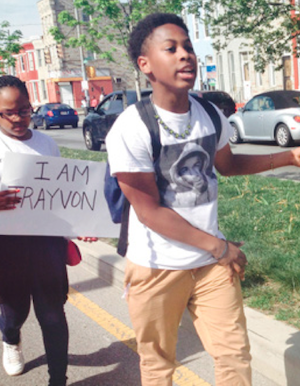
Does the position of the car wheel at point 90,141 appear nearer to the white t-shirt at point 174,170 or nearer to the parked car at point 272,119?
the parked car at point 272,119

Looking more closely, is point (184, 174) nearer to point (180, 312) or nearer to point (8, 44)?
point (180, 312)

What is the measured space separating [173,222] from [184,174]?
20 centimetres

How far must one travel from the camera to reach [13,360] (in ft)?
11.9

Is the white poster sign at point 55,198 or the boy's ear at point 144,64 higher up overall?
the boy's ear at point 144,64

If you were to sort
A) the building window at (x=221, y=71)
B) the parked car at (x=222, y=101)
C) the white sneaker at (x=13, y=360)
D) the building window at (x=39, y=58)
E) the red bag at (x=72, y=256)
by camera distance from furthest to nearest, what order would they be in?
the building window at (x=39, y=58) < the building window at (x=221, y=71) < the parked car at (x=222, y=101) < the white sneaker at (x=13, y=360) < the red bag at (x=72, y=256)

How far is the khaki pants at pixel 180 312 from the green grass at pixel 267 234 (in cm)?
121

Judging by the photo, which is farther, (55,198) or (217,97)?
(217,97)

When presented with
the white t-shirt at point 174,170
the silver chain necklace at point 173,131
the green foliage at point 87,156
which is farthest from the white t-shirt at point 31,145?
the green foliage at point 87,156

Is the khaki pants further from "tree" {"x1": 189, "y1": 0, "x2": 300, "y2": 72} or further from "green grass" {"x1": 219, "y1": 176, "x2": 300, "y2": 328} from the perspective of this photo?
"tree" {"x1": 189, "y1": 0, "x2": 300, "y2": 72}

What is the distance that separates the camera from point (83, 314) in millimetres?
4609

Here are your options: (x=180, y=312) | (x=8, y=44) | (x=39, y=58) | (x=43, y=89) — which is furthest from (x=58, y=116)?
(x=39, y=58)

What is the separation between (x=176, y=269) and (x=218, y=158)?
21.8 inches

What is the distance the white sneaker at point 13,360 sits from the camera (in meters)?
3.60

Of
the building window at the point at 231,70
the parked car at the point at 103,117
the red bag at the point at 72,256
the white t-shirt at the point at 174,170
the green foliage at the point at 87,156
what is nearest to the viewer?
the white t-shirt at the point at 174,170
